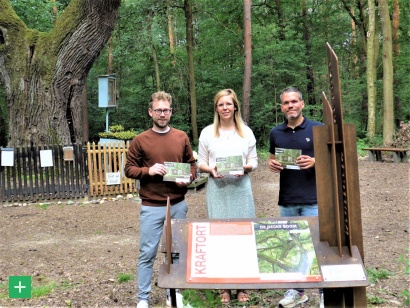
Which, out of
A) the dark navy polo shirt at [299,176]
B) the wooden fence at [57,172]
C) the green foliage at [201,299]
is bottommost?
the green foliage at [201,299]

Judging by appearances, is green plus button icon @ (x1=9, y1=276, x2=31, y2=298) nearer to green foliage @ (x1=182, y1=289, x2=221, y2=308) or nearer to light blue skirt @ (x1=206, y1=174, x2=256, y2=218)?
green foliage @ (x1=182, y1=289, x2=221, y2=308)

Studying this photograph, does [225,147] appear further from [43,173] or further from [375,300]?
[43,173]

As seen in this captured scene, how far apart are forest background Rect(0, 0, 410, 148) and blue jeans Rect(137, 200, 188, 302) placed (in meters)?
15.5

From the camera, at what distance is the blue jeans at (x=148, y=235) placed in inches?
137

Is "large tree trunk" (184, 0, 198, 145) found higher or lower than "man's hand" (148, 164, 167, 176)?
higher

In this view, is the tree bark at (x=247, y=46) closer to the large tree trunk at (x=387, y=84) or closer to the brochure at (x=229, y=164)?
the large tree trunk at (x=387, y=84)

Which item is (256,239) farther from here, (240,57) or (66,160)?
(240,57)

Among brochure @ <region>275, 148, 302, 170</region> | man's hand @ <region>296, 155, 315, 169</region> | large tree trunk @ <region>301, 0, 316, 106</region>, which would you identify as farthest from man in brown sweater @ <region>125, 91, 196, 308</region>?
large tree trunk @ <region>301, 0, 316, 106</region>

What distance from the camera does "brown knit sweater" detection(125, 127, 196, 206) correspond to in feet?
11.4

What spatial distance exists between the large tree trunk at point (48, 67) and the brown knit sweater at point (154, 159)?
8437 mm

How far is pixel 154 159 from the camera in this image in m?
3.49

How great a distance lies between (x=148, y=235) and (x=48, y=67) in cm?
928

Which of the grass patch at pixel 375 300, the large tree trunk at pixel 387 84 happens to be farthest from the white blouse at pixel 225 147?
the large tree trunk at pixel 387 84

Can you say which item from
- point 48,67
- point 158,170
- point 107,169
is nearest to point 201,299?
point 158,170
